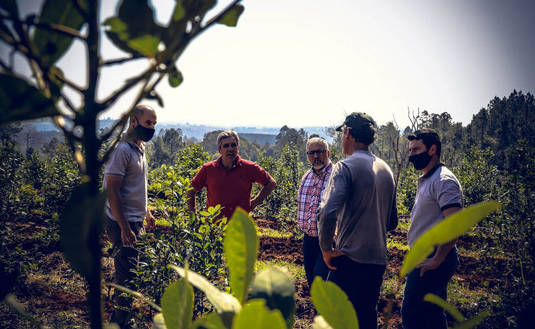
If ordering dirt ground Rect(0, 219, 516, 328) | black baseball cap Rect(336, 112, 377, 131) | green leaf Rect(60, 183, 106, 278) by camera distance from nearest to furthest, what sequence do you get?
green leaf Rect(60, 183, 106, 278), black baseball cap Rect(336, 112, 377, 131), dirt ground Rect(0, 219, 516, 328)

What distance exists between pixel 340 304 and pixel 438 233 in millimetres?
164

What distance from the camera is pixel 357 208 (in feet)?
8.23

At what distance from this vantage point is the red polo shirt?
3.59 metres

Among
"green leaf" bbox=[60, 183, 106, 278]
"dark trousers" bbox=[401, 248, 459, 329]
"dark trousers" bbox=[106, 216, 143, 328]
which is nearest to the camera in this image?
"green leaf" bbox=[60, 183, 106, 278]

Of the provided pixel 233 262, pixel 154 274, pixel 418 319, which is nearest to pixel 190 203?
pixel 154 274

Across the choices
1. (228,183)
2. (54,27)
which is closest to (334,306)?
(54,27)

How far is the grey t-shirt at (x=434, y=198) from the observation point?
253cm

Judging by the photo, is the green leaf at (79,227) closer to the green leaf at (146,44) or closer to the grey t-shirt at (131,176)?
the green leaf at (146,44)

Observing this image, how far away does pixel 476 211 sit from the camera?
1.02 feet

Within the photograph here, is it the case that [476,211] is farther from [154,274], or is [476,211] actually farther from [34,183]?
[34,183]

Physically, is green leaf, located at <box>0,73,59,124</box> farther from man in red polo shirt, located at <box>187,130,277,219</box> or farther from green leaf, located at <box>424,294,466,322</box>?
man in red polo shirt, located at <box>187,130,277,219</box>

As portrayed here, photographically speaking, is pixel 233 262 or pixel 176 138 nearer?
pixel 233 262

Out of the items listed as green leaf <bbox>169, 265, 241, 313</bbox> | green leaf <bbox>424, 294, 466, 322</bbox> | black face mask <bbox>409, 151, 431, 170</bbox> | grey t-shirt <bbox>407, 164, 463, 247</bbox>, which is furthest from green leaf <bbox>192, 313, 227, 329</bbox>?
black face mask <bbox>409, 151, 431, 170</bbox>

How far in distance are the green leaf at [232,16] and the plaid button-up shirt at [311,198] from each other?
3216mm
